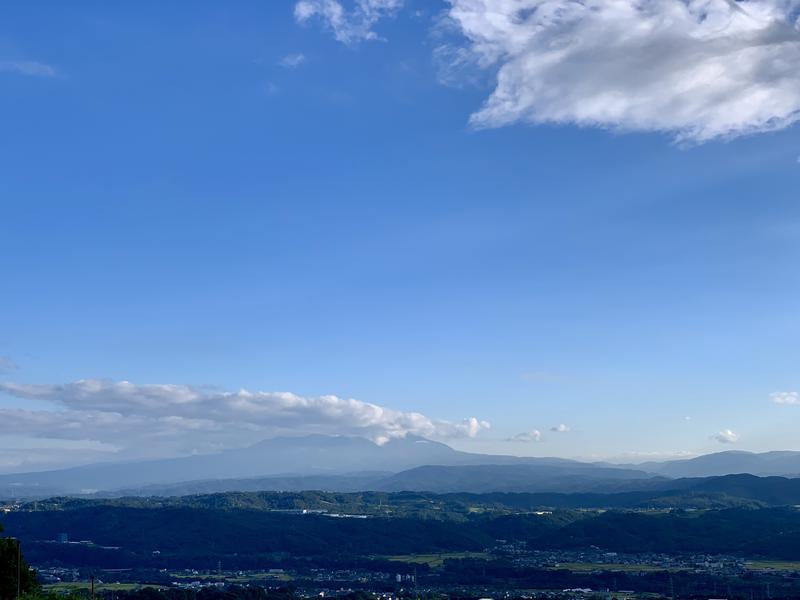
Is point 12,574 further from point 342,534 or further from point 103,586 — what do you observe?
point 342,534

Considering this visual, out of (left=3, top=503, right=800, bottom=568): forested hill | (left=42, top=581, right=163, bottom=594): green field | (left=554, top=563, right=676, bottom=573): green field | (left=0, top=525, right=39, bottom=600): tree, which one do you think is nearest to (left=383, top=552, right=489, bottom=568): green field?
(left=3, top=503, right=800, bottom=568): forested hill

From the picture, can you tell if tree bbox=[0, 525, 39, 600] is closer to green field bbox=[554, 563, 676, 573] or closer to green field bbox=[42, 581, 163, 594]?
green field bbox=[42, 581, 163, 594]

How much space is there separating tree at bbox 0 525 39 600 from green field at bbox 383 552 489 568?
8139 centimetres

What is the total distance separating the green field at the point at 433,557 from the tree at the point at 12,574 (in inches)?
3205

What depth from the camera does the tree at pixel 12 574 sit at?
181 feet

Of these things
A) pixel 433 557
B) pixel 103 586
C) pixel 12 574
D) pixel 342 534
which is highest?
pixel 12 574

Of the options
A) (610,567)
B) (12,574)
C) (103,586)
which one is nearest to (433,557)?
(610,567)

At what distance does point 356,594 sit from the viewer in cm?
9619

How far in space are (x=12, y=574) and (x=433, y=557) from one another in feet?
316

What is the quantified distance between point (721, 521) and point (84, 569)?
107 meters

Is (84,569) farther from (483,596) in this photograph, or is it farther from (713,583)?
(713,583)

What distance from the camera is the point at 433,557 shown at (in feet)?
476

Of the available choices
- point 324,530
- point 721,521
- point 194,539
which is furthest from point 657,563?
point 194,539

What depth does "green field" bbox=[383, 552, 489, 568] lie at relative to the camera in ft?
449
